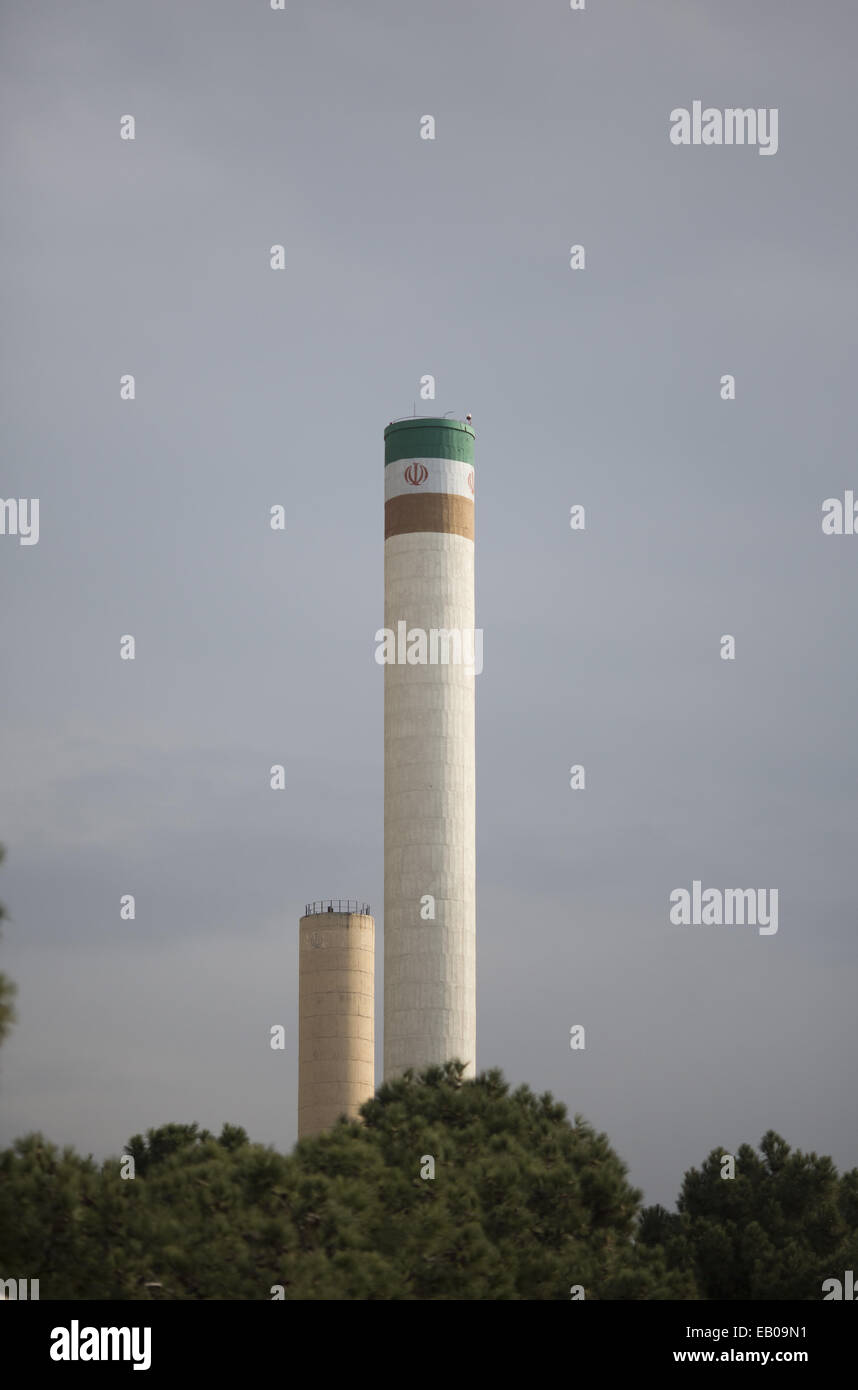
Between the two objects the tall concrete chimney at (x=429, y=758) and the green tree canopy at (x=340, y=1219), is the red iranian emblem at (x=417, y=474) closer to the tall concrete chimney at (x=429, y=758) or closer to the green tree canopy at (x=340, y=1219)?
the tall concrete chimney at (x=429, y=758)

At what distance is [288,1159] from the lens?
42.5 m

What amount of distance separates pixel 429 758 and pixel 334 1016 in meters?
11.7

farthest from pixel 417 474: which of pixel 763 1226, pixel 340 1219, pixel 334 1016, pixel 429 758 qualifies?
pixel 340 1219

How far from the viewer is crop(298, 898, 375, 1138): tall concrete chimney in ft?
262

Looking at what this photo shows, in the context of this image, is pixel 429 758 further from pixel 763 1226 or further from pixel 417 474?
pixel 763 1226

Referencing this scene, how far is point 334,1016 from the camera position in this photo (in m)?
80.5

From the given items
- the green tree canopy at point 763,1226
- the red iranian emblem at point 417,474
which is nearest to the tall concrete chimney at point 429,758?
the red iranian emblem at point 417,474

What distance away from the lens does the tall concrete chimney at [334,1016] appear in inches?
3145

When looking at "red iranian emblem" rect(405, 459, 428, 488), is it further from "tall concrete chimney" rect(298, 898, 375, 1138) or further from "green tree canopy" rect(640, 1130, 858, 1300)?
"green tree canopy" rect(640, 1130, 858, 1300)

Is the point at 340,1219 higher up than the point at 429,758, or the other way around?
the point at 429,758

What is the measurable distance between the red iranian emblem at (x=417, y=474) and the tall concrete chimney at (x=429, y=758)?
0.04 metres

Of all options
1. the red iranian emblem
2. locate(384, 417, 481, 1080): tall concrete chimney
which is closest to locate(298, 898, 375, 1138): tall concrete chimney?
locate(384, 417, 481, 1080): tall concrete chimney
